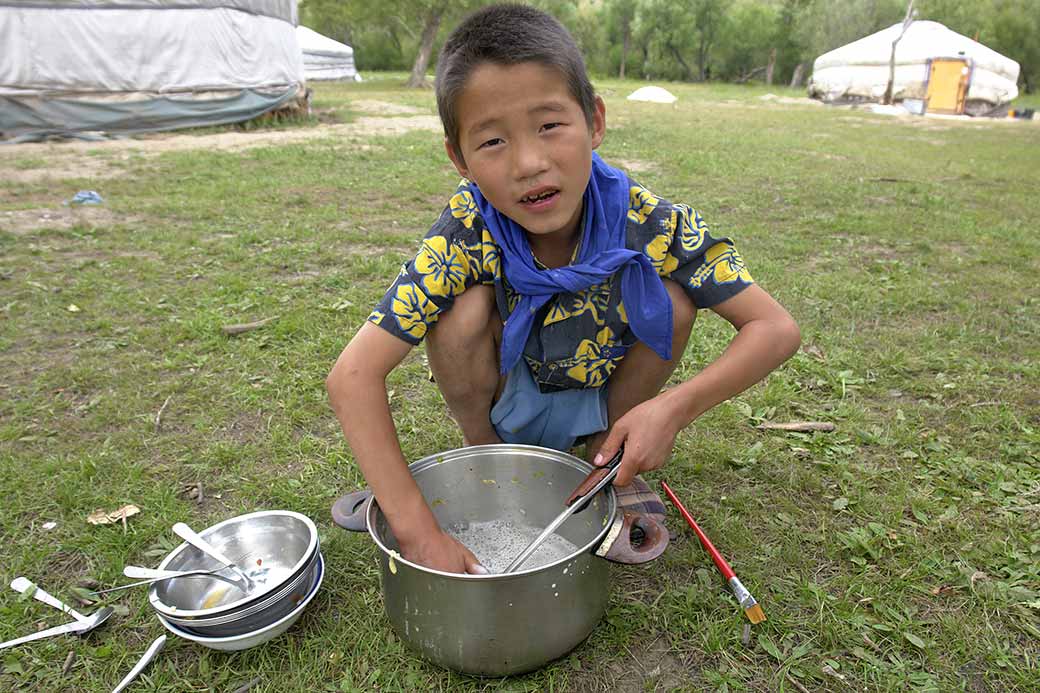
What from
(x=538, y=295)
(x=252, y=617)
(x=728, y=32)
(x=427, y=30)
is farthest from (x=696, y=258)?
(x=728, y=32)

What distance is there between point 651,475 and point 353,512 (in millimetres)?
879

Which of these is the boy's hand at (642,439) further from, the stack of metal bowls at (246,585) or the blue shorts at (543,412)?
the stack of metal bowls at (246,585)

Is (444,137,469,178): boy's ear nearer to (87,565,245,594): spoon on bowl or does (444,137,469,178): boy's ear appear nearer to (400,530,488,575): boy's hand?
(400,530,488,575): boy's hand

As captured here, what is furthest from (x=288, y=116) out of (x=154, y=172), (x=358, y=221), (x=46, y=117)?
(x=358, y=221)

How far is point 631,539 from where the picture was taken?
141 cm

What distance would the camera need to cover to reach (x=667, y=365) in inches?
67.1

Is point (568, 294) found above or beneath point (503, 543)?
above

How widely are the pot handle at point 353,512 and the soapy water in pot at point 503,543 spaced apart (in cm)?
28

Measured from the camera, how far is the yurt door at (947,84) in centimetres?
2042

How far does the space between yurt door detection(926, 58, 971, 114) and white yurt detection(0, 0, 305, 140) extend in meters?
19.0

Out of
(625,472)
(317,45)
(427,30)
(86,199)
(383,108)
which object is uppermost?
(427,30)

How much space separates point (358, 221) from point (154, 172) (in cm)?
297

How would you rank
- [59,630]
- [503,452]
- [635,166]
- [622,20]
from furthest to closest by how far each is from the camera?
[622,20], [635,166], [503,452], [59,630]

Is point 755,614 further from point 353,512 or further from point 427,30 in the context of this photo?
point 427,30
